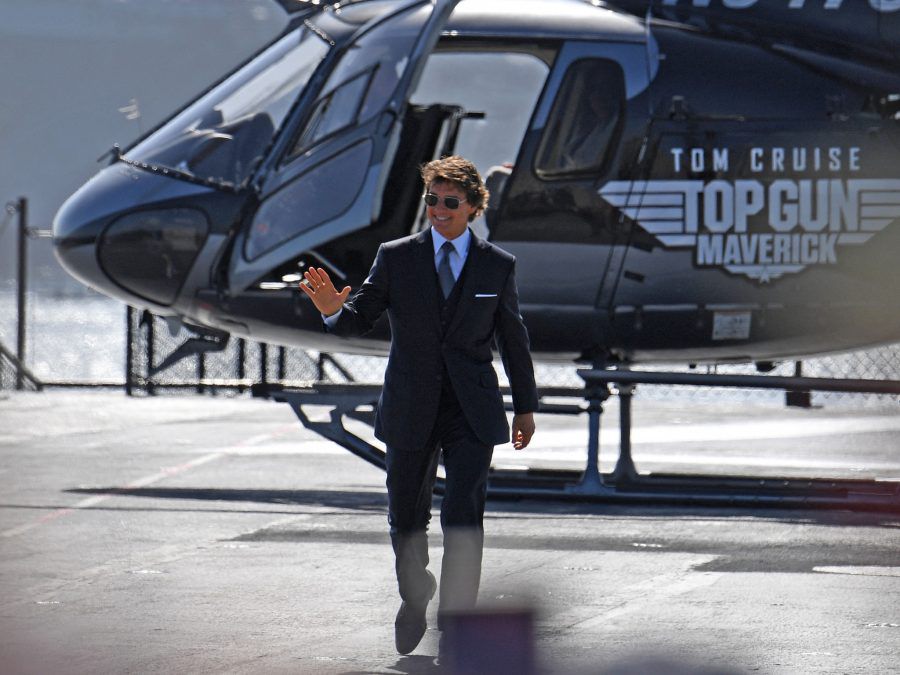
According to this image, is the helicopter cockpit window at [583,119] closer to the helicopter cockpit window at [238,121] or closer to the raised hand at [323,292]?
the helicopter cockpit window at [238,121]

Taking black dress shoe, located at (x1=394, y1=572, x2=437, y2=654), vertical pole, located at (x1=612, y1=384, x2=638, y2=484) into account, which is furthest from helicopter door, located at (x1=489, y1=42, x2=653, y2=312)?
black dress shoe, located at (x1=394, y1=572, x2=437, y2=654)

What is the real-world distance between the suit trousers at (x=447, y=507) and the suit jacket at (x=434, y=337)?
0.08 m

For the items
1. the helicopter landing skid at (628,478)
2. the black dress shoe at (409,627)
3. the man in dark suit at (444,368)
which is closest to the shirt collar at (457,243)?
the man in dark suit at (444,368)

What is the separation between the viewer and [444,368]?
600 cm

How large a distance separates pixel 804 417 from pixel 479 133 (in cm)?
675

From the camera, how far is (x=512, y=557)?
8.04 m

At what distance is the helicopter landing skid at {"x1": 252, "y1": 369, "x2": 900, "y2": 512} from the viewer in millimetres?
9602

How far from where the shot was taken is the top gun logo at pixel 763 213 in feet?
33.1

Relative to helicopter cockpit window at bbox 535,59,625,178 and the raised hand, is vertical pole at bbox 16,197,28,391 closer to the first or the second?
helicopter cockpit window at bbox 535,59,625,178

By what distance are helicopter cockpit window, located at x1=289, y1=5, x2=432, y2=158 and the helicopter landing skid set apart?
1636 millimetres

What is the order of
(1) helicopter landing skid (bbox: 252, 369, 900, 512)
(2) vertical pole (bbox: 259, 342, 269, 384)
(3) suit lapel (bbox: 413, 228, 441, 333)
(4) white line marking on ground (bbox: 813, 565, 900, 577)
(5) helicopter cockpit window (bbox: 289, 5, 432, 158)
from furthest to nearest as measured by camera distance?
(2) vertical pole (bbox: 259, 342, 269, 384), (5) helicopter cockpit window (bbox: 289, 5, 432, 158), (1) helicopter landing skid (bbox: 252, 369, 900, 512), (4) white line marking on ground (bbox: 813, 565, 900, 577), (3) suit lapel (bbox: 413, 228, 441, 333)

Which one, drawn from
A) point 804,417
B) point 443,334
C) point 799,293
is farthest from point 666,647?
point 804,417

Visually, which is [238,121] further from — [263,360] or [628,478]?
[263,360]

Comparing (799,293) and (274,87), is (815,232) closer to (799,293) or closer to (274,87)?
(799,293)
